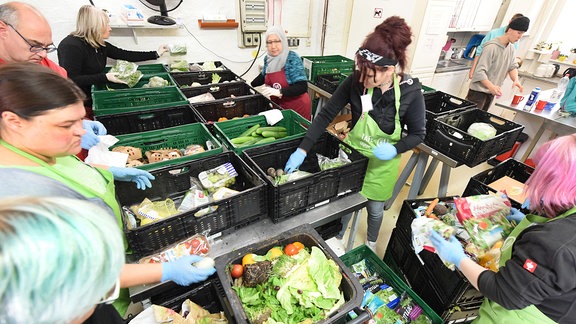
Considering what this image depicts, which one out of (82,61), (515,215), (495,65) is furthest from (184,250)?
(495,65)

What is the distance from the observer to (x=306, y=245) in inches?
51.1

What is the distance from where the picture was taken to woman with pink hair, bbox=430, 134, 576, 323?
34.1 inches

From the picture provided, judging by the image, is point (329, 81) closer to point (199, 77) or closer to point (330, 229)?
point (199, 77)

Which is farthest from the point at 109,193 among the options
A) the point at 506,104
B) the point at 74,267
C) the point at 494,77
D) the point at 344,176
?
the point at 494,77

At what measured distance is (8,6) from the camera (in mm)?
1503

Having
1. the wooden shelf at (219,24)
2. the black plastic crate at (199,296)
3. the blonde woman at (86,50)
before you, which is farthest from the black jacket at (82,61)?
the black plastic crate at (199,296)

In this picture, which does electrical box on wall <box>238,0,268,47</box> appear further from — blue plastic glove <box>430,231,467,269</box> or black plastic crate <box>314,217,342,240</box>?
blue plastic glove <box>430,231,467,269</box>

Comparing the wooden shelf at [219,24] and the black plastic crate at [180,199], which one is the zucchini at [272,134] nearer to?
the black plastic crate at [180,199]

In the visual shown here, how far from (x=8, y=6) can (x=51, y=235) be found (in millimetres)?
1853

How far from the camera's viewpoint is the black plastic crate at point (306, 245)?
990 millimetres

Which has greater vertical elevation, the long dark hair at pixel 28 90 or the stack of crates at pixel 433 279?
the long dark hair at pixel 28 90

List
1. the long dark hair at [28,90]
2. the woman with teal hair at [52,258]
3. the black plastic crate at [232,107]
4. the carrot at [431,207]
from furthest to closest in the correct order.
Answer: the black plastic crate at [232,107]
the carrot at [431,207]
the long dark hair at [28,90]
the woman with teal hair at [52,258]

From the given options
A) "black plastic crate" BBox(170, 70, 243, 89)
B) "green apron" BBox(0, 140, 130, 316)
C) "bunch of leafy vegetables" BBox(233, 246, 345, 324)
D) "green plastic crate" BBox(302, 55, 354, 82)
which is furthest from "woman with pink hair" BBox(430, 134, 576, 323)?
"green plastic crate" BBox(302, 55, 354, 82)

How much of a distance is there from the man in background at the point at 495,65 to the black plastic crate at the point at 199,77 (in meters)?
3.03
